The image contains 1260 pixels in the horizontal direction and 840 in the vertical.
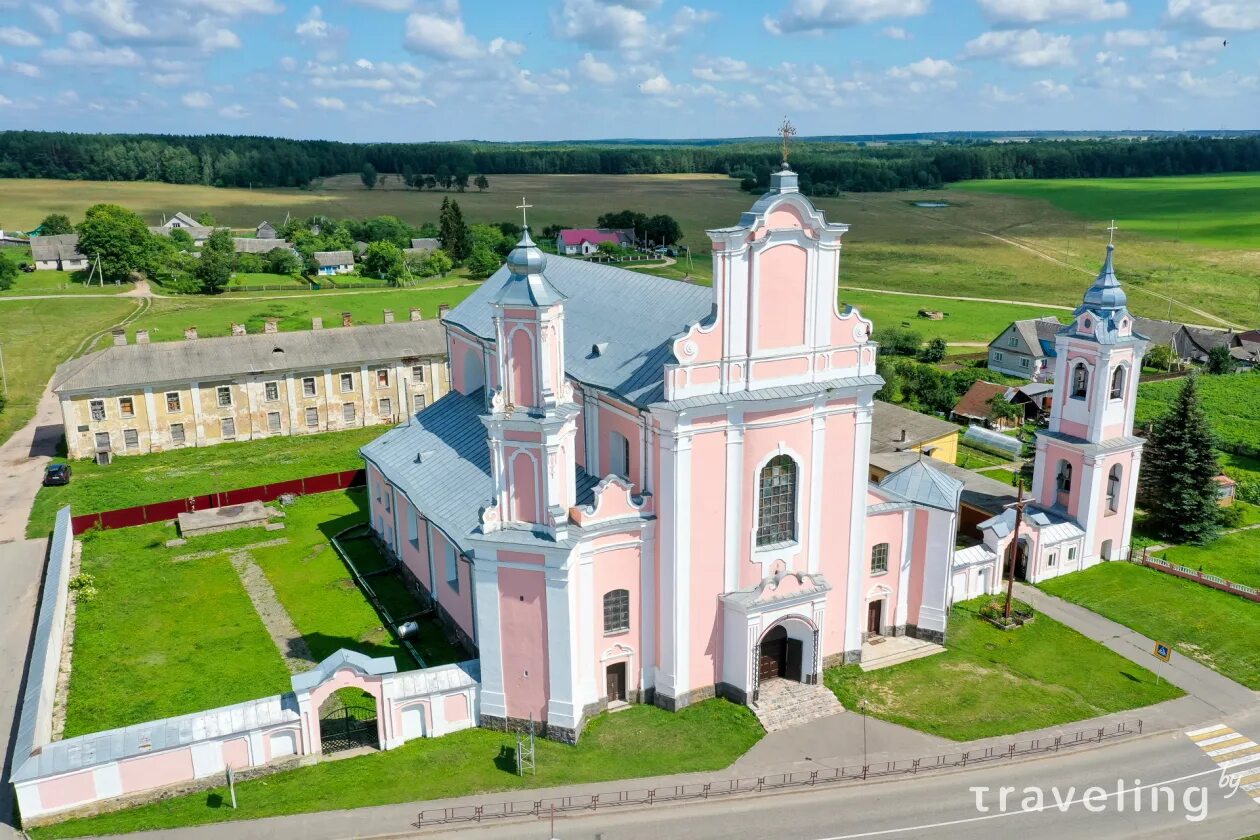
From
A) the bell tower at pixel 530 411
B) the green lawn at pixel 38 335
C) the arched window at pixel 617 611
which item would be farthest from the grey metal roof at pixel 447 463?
the green lawn at pixel 38 335

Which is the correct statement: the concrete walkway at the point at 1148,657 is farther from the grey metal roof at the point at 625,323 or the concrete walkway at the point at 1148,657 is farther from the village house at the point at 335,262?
the village house at the point at 335,262

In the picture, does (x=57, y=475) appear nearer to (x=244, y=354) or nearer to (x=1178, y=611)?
(x=244, y=354)

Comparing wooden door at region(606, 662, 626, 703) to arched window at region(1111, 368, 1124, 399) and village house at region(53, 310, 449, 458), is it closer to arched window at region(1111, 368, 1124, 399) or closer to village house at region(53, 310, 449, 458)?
arched window at region(1111, 368, 1124, 399)

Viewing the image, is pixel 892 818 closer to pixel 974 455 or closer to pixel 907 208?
pixel 974 455

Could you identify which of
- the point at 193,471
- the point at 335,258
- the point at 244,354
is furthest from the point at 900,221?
the point at 193,471

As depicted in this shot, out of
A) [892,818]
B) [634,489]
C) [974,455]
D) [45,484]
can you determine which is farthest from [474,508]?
[974,455]

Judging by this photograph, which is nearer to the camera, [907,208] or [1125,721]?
[1125,721]
